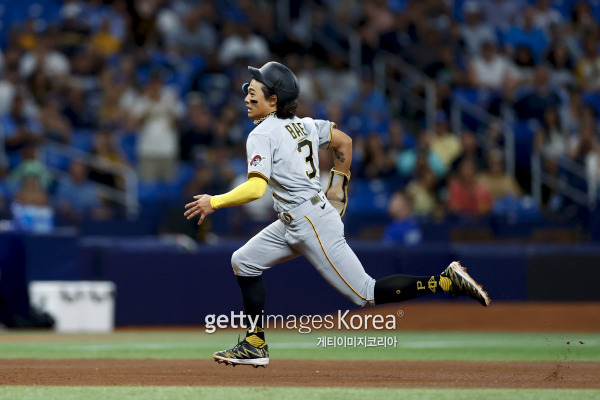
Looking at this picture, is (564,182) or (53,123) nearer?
(53,123)

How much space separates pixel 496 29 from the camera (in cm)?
2052

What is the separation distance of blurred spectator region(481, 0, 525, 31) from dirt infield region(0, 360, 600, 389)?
13.1 m

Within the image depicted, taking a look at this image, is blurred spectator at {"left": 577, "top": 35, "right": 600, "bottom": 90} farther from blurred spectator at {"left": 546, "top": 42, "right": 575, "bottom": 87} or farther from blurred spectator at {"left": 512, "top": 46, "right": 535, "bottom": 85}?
blurred spectator at {"left": 512, "top": 46, "right": 535, "bottom": 85}

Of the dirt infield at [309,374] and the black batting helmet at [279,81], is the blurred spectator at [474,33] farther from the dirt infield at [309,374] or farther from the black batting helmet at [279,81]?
the black batting helmet at [279,81]

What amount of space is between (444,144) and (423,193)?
1491 millimetres

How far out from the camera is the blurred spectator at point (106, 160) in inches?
618

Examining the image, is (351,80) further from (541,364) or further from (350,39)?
(541,364)

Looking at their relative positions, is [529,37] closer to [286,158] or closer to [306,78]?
[306,78]

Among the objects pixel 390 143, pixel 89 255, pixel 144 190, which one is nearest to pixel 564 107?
pixel 390 143

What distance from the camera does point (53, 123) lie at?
1590 cm

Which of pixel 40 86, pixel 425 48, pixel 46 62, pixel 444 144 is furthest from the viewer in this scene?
pixel 425 48

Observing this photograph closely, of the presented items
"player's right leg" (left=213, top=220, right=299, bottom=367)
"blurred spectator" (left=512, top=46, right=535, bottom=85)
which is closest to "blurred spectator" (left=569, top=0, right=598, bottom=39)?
"blurred spectator" (left=512, top=46, right=535, bottom=85)

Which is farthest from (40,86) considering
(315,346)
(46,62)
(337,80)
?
(315,346)

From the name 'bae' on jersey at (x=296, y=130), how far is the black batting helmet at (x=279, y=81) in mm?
180
